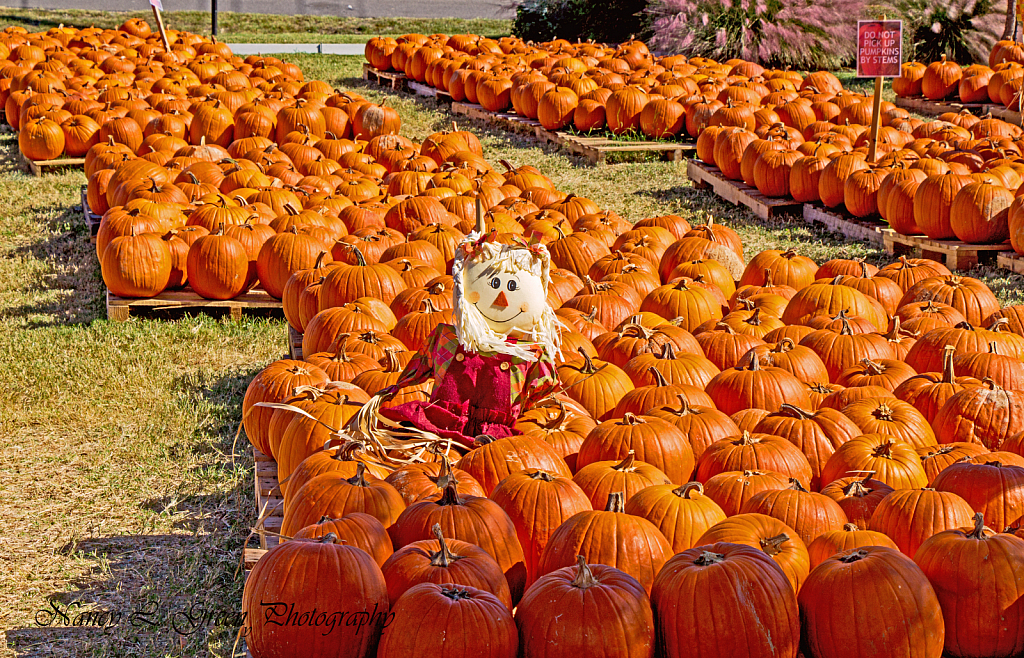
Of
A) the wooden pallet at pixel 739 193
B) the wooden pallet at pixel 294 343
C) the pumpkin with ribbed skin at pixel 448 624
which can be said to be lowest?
the wooden pallet at pixel 294 343

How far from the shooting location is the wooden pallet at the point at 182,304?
6691 millimetres

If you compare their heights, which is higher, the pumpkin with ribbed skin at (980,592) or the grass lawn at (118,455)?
the pumpkin with ribbed skin at (980,592)

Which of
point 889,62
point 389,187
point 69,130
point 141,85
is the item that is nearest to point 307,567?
point 389,187

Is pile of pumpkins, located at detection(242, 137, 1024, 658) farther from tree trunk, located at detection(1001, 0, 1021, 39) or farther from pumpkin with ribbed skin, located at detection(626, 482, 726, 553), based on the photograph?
tree trunk, located at detection(1001, 0, 1021, 39)

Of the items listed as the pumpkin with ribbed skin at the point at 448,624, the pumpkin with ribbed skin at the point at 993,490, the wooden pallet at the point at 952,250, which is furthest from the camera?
the wooden pallet at the point at 952,250

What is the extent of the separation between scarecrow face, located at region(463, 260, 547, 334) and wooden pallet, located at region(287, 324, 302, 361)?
222cm

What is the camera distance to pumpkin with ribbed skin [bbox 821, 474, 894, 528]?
338 centimetres

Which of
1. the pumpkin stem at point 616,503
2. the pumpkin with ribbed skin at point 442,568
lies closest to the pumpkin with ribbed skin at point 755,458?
the pumpkin stem at point 616,503

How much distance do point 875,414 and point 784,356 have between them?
0.64 metres

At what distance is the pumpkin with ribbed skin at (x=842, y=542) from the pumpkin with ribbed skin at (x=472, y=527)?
0.85 metres

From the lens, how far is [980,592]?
285 centimetres

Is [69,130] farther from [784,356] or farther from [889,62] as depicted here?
[784,356]

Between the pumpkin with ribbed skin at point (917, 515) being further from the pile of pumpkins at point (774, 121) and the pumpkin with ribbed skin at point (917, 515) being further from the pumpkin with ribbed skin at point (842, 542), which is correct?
the pile of pumpkins at point (774, 121)

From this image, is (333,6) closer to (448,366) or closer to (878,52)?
(878,52)
